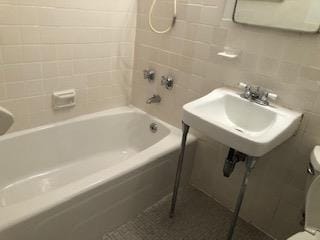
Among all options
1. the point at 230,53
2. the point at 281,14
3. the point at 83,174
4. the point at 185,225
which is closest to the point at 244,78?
the point at 230,53

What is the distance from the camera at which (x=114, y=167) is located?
1.35 meters

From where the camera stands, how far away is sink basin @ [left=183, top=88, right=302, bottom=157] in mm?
1065

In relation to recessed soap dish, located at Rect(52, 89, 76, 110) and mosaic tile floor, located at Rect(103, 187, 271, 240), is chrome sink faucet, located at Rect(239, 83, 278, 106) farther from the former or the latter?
recessed soap dish, located at Rect(52, 89, 76, 110)

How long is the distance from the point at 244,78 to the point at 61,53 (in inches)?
45.3

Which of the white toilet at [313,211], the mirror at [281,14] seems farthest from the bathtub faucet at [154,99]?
the white toilet at [313,211]

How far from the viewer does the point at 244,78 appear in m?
1.45

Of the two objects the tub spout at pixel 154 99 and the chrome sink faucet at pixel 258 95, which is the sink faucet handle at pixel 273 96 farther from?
the tub spout at pixel 154 99

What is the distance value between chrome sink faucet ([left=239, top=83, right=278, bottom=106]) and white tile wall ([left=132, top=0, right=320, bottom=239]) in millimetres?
38

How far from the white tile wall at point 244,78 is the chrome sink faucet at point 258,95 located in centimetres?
4

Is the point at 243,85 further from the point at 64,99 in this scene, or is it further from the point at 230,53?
the point at 64,99

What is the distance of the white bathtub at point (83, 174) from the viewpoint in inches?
43.1

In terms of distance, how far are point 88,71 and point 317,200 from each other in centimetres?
155

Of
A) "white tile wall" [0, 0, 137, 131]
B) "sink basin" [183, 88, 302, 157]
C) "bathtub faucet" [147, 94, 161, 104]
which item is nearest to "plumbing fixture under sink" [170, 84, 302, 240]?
"sink basin" [183, 88, 302, 157]

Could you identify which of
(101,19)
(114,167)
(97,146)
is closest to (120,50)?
(101,19)
